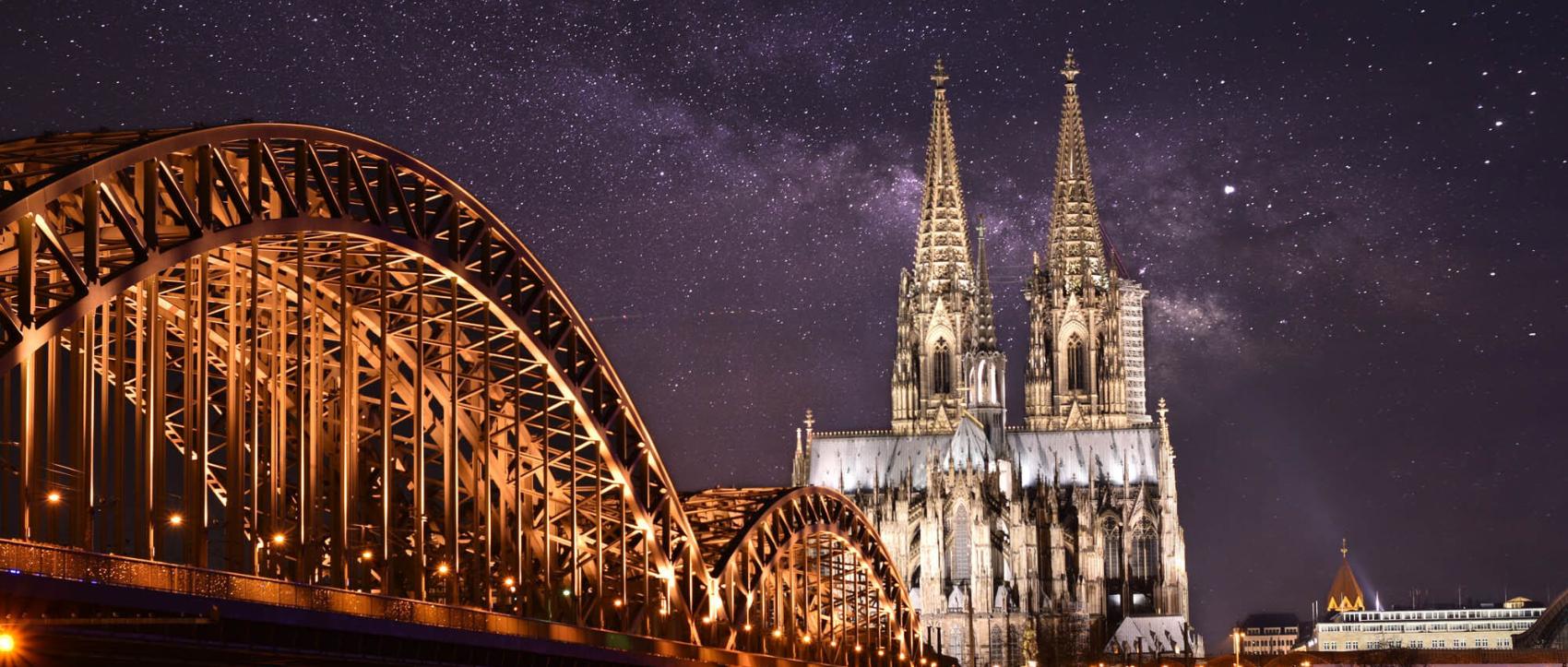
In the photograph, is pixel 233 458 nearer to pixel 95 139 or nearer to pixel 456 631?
pixel 95 139

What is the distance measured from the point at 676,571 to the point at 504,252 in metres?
25.4

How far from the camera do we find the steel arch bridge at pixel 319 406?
2153 inches

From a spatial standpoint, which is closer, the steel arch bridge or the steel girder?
the steel arch bridge

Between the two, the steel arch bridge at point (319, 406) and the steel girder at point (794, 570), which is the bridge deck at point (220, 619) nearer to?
the steel arch bridge at point (319, 406)

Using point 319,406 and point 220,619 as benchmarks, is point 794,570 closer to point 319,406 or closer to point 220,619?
point 319,406

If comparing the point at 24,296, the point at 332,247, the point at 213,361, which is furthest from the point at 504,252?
the point at 24,296

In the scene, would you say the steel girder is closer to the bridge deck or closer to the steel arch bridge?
the steel arch bridge

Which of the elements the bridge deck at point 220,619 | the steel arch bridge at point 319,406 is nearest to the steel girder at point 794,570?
the steel arch bridge at point 319,406

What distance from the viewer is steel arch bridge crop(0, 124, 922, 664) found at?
179 feet

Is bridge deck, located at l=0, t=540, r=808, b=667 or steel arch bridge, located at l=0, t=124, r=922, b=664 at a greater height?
steel arch bridge, located at l=0, t=124, r=922, b=664

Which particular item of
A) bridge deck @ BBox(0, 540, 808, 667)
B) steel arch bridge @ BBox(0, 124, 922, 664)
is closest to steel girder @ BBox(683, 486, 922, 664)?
steel arch bridge @ BBox(0, 124, 922, 664)

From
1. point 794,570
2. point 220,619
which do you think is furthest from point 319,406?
point 794,570

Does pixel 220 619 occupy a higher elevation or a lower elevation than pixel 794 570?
lower

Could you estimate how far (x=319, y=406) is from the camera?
68438 millimetres
